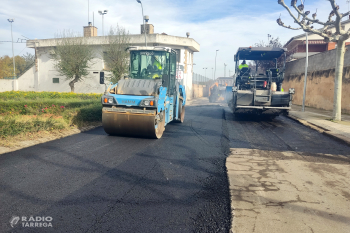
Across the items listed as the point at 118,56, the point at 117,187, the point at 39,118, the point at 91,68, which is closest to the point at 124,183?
the point at 117,187

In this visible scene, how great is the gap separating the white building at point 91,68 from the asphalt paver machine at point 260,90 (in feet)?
46.5

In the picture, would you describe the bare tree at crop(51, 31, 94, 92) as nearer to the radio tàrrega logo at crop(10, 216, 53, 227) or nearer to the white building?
the white building

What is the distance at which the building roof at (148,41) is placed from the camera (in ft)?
89.2

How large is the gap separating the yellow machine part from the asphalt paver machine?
5.53 meters

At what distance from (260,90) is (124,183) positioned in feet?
28.7

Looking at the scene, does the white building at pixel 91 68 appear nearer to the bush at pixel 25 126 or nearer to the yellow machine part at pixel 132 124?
the bush at pixel 25 126

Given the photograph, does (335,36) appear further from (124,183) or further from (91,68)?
(91,68)

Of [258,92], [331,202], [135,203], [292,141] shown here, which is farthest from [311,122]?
[135,203]

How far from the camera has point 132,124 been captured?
7211 millimetres

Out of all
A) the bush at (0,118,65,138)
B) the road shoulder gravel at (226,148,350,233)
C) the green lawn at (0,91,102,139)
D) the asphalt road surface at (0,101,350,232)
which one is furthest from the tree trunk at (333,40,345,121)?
the bush at (0,118,65,138)

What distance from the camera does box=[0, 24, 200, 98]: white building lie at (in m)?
27.6

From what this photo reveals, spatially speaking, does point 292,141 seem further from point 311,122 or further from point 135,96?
point 135,96

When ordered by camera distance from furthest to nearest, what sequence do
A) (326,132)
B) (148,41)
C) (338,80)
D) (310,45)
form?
(310,45)
(148,41)
(338,80)
(326,132)

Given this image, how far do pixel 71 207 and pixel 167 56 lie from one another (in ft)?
21.1
